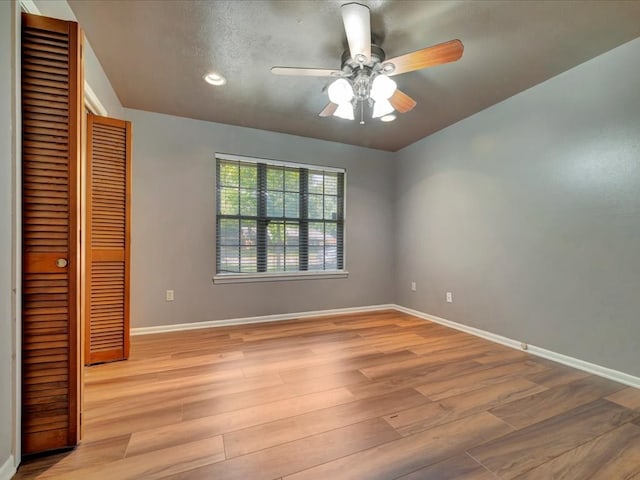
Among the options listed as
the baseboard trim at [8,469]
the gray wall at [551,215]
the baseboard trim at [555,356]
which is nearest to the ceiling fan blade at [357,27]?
the gray wall at [551,215]

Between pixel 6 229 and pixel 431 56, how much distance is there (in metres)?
2.30

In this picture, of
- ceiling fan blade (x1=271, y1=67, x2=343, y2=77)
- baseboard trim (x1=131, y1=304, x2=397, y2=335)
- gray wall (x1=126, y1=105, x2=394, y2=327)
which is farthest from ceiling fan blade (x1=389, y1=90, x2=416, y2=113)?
baseboard trim (x1=131, y1=304, x2=397, y2=335)

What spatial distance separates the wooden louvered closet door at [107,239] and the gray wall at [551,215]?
3.42m

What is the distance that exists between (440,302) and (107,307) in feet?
11.6

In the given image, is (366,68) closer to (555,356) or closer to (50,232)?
(50,232)

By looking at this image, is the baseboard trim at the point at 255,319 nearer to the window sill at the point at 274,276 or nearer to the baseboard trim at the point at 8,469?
the window sill at the point at 274,276

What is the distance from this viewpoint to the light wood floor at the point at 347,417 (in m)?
1.31

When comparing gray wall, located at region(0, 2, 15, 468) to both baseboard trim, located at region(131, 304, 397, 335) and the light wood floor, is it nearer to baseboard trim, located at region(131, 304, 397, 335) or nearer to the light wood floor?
the light wood floor

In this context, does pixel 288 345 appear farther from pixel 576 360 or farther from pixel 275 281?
pixel 576 360

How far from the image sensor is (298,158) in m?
3.90

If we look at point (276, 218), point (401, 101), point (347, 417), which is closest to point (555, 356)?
point (347, 417)

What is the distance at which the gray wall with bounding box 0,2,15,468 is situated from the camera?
3.82ft

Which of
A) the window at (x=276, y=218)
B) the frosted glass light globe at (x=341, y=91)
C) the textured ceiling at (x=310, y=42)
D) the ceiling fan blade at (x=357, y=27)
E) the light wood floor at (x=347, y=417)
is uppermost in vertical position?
the textured ceiling at (x=310, y=42)

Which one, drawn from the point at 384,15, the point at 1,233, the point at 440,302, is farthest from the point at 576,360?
the point at 1,233
